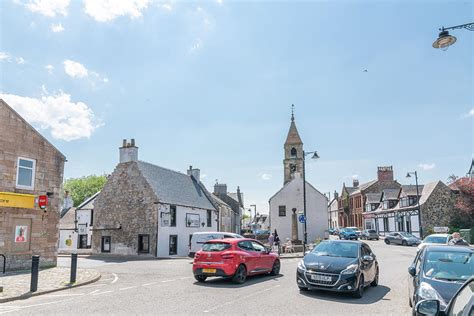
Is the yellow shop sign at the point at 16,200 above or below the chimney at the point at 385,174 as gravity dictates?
below

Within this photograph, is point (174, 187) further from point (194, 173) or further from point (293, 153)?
point (293, 153)

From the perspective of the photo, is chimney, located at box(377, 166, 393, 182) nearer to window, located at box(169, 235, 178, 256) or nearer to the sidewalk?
window, located at box(169, 235, 178, 256)

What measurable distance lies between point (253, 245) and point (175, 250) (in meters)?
19.3

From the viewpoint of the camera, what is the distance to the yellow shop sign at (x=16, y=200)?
54.2 feet

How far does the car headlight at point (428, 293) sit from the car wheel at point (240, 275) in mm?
6651

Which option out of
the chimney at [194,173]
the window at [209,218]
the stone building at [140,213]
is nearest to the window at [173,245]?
the stone building at [140,213]

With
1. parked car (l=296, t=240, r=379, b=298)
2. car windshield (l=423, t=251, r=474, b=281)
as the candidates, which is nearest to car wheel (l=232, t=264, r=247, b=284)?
parked car (l=296, t=240, r=379, b=298)

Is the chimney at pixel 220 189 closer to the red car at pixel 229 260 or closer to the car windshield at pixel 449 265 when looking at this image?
the red car at pixel 229 260

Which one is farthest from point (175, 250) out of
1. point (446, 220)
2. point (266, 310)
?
point (446, 220)

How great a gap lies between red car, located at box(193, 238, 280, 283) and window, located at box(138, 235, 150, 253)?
18043 millimetres

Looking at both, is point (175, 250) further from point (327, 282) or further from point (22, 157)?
point (327, 282)

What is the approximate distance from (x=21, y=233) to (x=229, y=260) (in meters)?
11.2

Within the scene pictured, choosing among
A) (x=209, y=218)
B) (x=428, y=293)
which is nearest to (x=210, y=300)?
(x=428, y=293)

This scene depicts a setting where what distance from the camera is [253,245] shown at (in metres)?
14.0
